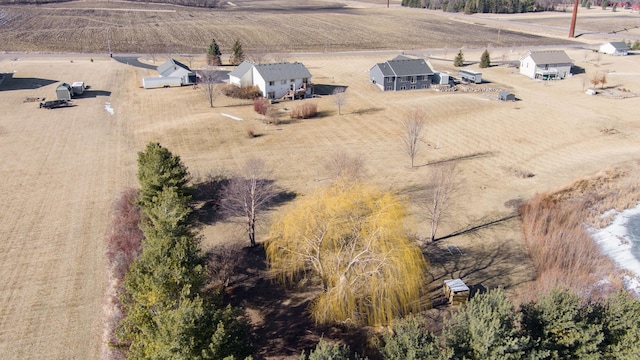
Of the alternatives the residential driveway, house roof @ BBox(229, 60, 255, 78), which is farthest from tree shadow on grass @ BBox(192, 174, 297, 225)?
the residential driveway

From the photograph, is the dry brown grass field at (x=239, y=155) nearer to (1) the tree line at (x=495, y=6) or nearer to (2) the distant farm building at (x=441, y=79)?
(2) the distant farm building at (x=441, y=79)

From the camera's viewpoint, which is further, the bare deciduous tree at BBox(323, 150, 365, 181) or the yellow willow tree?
the bare deciduous tree at BBox(323, 150, 365, 181)

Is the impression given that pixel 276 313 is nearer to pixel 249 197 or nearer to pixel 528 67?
pixel 249 197

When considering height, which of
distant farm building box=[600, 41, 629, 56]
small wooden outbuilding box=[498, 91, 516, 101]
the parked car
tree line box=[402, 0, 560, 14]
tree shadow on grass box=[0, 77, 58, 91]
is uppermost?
tree line box=[402, 0, 560, 14]

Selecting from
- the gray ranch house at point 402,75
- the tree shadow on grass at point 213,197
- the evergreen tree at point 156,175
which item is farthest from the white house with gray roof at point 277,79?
the evergreen tree at point 156,175

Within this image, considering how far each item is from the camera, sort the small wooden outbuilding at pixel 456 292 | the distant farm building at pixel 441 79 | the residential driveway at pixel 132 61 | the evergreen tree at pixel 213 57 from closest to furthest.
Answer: the small wooden outbuilding at pixel 456 292
the distant farm building at pixel 441 79
the evergreen tree at pixel 213 57
the residential driveway at pixel 132 61

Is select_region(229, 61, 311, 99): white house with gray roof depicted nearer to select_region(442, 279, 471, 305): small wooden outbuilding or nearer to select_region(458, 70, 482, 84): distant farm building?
select_region(458, 70, 482, 84): distant farm building

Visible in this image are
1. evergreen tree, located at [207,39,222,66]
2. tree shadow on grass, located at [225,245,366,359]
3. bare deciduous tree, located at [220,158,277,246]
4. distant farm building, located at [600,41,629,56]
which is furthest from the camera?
distant farm building, located at [600,41,629,56]

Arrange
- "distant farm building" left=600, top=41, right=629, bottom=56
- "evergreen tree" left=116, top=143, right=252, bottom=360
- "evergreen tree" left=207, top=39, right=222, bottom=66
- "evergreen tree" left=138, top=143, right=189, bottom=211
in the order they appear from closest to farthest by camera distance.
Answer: "evergreen tree" left=116, top=143, right=252, bottom=360 → "evergreen tree" left=138, top=143, right=189, bottom=211 → "evergreen tree" left=207, top=39, right=222, bottom=66 → "distant farm building" left=600, top=41, right=629, bottom=56
